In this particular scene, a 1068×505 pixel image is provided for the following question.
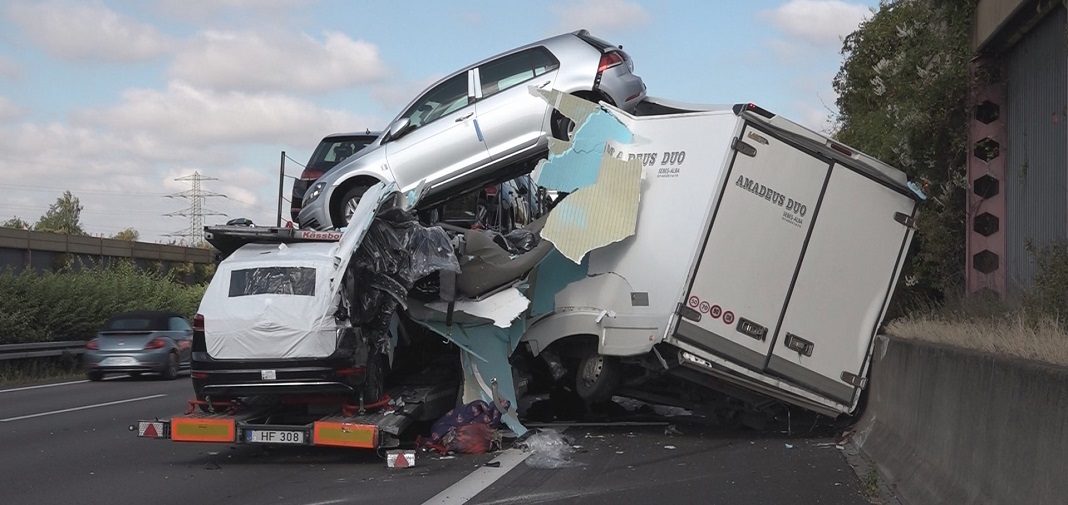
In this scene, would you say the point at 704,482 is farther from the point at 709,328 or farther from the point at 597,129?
the point at 597,129

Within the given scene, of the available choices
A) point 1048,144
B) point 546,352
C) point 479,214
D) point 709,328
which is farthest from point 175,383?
point 1048,144

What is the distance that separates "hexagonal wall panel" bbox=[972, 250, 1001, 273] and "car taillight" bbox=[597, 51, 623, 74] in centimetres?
465

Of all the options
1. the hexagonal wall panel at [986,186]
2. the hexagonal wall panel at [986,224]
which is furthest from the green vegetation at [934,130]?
the hexagonal wall panel at [986,224]

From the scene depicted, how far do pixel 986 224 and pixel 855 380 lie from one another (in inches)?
104

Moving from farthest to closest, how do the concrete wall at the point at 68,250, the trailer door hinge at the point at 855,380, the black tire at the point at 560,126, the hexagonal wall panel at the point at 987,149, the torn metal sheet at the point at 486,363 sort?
the concrete wall at the point at 68,250, the black tire at the point at 560,126, the hexagonal wall panel at the point at 987,149, the torn metal sheet at the point at 486,363, the trailer door hinge at the point at 855,380

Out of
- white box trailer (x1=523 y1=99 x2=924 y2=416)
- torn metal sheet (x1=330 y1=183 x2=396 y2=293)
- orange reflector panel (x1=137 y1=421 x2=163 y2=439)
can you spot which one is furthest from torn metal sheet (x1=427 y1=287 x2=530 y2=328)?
orange reflector panel (x1=137 y1=421 x2=163 y2=439)

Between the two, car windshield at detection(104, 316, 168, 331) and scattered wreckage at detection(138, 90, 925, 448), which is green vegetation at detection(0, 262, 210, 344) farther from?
scattered wreckage at detection(138, 90, 925, 448)

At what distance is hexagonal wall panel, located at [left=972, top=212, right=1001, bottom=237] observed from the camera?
12393 mm

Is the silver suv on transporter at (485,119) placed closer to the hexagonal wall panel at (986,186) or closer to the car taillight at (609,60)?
the car taillight at (609,60)

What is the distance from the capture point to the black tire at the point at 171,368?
23547mm

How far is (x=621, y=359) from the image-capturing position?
38.6ft

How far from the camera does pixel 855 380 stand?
37.4 feet

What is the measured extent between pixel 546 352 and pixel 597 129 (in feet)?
8.13

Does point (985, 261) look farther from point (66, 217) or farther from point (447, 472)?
point (66, 217)
